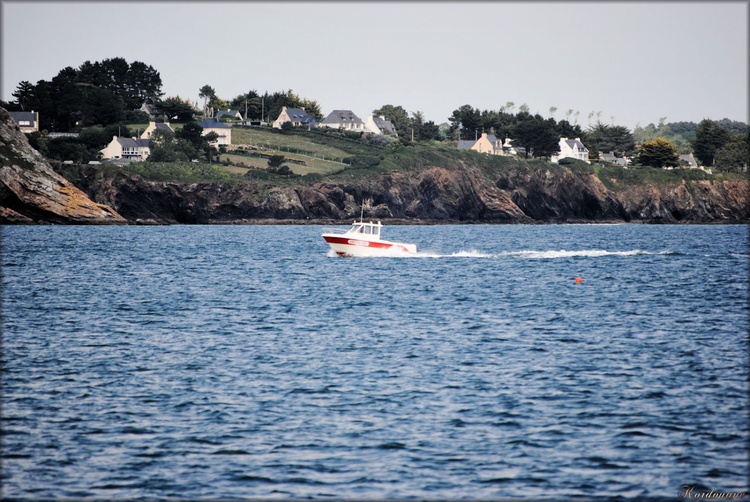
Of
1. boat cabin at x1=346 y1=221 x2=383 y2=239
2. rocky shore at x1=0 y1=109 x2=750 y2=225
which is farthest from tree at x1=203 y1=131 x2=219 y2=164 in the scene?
boat cabin at x1=346 y1=221 x2=383 y2=239

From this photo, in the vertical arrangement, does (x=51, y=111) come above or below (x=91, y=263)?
above

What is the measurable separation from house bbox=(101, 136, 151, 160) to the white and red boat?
106967 millimetres

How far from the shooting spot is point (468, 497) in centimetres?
1822

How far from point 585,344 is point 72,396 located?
2099cm

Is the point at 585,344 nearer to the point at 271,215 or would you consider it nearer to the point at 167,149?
the point at 271,215

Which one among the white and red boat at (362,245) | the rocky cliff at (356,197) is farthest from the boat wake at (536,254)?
the rocky cliff at (356,197)

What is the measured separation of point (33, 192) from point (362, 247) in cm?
7324

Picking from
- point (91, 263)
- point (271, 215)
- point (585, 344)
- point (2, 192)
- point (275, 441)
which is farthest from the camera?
point (271, 215)

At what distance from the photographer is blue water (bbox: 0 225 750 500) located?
19516mm

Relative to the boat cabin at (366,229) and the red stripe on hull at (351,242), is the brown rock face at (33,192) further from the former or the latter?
the red stripe on hull at (351,242)

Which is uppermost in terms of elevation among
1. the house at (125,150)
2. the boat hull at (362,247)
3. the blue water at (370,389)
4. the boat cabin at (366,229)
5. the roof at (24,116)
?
the roof at (24,116)

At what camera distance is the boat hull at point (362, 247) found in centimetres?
7794

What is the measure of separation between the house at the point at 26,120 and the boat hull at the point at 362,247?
420 feet

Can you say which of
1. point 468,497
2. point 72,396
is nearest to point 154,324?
point 72,396
